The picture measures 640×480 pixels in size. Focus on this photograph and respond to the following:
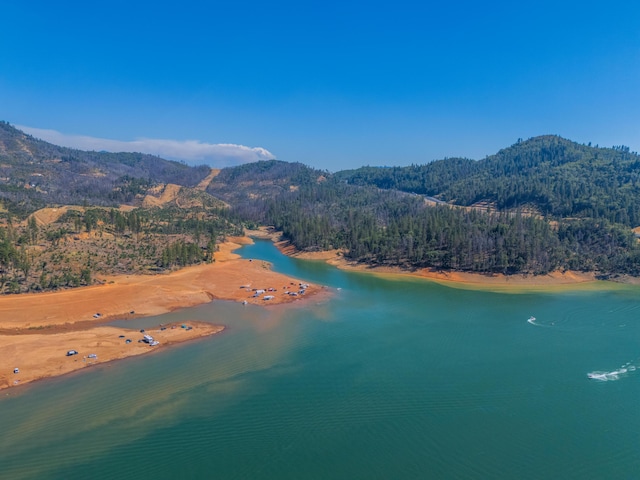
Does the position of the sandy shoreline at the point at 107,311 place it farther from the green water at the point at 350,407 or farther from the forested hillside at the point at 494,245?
the forested hillside at the point at 494,245

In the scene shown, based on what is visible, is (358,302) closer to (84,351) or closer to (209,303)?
(209,303)

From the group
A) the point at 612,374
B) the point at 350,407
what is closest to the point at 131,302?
the point at 350,407

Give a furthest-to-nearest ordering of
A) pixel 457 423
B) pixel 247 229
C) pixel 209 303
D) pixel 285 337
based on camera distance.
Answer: pixel 247 229, pixel 209 303, pixel 285 337, pixel 457 423

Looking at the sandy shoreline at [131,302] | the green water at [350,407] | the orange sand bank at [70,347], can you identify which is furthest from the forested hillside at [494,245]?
the orange sand bank at [70,347]

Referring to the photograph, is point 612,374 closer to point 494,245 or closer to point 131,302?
point 494,245

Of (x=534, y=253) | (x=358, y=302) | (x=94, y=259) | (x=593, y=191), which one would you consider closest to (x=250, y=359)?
(x=358, y=302)

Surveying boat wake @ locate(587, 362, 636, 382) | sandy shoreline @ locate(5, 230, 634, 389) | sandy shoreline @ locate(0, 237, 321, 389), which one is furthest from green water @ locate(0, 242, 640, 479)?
sandy shoreline @ locate(5, 230, 634, 389)

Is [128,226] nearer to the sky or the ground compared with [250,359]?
nearer to the sky
